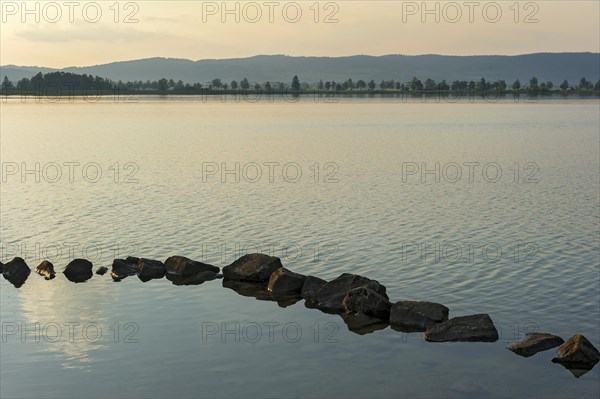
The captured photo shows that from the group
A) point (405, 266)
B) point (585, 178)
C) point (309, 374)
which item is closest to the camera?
point (309, 374)

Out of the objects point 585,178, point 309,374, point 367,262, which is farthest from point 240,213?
point 585,178

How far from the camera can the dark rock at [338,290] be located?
101 ft

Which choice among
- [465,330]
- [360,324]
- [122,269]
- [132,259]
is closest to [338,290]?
[360,324]

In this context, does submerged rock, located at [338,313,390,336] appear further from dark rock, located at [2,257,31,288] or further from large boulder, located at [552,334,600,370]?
dark rock, located at [2,257,31,288]

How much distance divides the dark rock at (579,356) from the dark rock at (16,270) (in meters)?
22.2

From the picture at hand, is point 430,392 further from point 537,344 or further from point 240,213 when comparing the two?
point 240,213

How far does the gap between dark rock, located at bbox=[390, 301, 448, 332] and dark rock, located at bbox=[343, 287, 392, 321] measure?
487 millimetres

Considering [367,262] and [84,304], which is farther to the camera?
[367,262]

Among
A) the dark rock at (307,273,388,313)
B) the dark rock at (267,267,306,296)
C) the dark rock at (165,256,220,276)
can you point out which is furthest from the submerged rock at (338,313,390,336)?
the dark rock at (165,256,220,276)

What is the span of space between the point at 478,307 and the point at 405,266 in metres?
6.28

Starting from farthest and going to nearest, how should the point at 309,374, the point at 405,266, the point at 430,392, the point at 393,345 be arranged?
the point at 405,266 < the point at 393,345 < the point at 309,374 < the point at 430,392

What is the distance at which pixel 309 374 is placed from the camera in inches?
948

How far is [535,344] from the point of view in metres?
25.6

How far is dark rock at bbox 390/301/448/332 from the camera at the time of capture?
1104 inches
